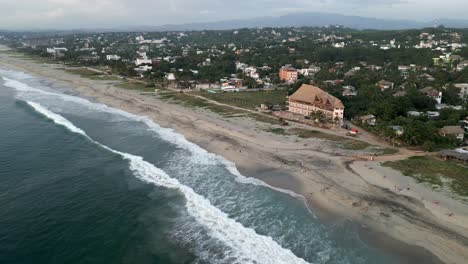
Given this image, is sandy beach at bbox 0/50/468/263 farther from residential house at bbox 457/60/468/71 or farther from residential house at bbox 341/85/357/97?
residential house at bbox 457/60/468/71

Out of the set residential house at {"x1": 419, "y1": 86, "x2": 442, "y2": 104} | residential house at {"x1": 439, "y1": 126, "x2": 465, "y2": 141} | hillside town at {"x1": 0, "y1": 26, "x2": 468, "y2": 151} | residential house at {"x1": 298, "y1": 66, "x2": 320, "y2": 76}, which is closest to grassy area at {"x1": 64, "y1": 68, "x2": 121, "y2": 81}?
hillside town at {"x1": 0, "y1": 26, "x2": 468, "y2": 151}

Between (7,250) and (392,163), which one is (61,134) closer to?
(7,250)

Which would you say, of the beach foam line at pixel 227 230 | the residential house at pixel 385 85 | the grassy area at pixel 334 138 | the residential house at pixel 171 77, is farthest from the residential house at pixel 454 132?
the residential house at pixel 171 77

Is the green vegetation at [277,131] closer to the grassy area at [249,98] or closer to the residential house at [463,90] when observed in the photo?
the grassy area at [249,98]

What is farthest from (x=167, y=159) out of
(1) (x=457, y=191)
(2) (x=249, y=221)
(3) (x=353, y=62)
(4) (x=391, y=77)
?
(3) (x=353, y=62)

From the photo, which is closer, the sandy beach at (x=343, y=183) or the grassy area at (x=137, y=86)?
the sandy beach at (x=343, y=183)

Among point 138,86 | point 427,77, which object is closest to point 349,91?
point 427,77
